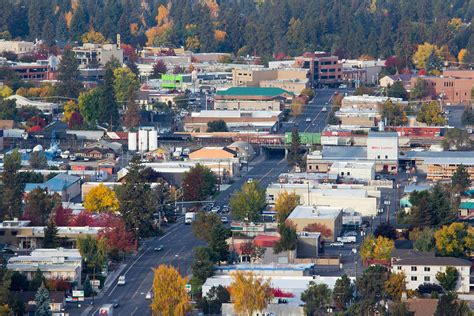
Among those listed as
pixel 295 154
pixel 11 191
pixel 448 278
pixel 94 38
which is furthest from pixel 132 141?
pixel 94 38

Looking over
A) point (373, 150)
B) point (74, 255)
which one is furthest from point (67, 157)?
point (74, 255)

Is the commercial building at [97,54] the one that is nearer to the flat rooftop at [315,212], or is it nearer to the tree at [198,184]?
the tree at [198,184]

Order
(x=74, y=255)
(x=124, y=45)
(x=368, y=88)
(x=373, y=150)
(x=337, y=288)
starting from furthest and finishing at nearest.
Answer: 1. (x=124, y=45)
2. (x=368, y=88)
3. (x=373, y=150)
4. (x=74, y=255)
5. (x=337, y=288)

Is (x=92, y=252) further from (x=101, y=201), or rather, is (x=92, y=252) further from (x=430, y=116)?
(x=430, y=116)

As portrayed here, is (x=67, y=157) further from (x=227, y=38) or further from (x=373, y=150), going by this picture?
(x=227, y=38)

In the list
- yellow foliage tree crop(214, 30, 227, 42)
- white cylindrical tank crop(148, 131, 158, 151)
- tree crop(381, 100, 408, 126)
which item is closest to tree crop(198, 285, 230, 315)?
white cylindrical tank crop(148, 131, 158, 151)

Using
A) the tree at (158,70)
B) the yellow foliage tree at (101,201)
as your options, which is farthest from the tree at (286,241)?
the tree at (158,70)
